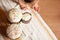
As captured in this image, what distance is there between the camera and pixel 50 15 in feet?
4.21

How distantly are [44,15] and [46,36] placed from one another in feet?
1.22

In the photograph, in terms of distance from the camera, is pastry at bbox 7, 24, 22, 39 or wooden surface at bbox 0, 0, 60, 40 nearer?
pastry at bbox 7, 24, 22, 39

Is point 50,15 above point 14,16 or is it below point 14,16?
below

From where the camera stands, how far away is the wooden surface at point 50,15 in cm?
100

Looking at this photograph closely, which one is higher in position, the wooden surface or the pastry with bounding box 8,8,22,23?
the pastry with bounding box 8,8,22,23

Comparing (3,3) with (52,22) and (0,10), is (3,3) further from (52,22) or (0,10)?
(52,22)

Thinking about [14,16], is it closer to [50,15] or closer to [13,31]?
[13,31]

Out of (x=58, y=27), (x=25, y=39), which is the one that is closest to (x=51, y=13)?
(x=58, y=27)

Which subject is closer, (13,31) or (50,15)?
(13,31)

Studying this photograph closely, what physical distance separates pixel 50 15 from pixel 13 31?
511 mm

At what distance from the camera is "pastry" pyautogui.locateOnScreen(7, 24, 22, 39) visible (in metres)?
0.85

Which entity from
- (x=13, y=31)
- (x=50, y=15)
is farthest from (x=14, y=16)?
(x=50, y=15)

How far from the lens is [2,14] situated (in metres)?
1.03

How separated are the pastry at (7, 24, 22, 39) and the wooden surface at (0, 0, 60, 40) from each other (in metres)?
0.06
